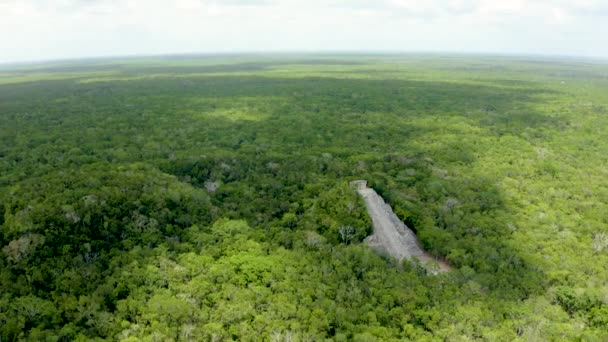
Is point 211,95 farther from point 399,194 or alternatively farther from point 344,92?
point 399,194

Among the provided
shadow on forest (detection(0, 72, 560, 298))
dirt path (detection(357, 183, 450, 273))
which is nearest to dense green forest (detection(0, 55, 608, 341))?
shadow on forest (detection(0, 72, 560, 298))

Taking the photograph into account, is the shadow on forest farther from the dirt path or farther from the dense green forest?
the dirt path

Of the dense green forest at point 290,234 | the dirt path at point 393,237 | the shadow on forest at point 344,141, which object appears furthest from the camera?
the shadow on forest at point 344,141

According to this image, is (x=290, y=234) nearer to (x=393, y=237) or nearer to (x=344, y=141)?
(x=393, y=237)

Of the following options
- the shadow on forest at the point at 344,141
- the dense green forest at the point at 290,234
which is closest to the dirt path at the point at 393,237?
the shadow on forest at the point at 344,141

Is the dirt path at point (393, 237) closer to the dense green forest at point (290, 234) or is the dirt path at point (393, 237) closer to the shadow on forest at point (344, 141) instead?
the shadow on forest at point (344, 141)

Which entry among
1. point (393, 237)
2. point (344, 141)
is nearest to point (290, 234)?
point (393, 237)
